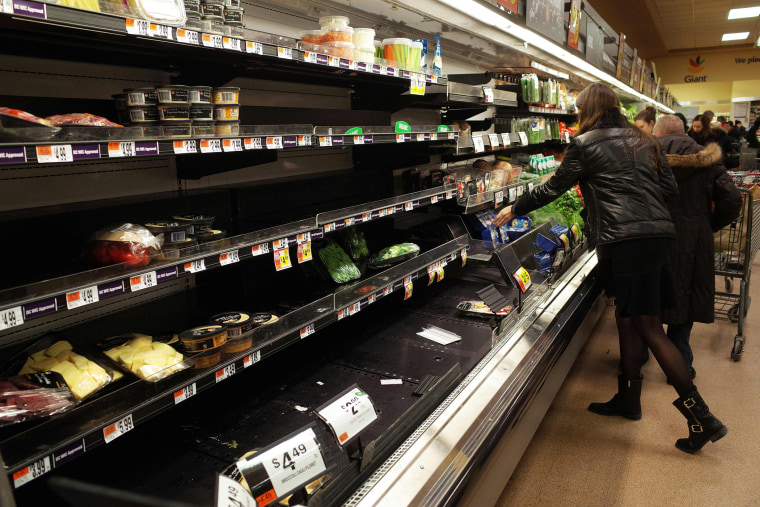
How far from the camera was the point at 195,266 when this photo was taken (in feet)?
4.90

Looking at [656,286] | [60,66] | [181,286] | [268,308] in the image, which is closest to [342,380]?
[268,308]

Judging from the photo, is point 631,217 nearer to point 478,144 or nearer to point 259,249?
point 478,144

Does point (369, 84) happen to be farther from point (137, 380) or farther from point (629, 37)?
point (629, 37)

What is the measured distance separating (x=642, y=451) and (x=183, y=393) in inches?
99.9

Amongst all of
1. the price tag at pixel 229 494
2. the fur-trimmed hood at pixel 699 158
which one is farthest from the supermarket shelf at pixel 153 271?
the fur-trimmed hood at pixel 699 158

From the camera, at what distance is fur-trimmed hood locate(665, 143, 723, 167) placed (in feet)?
10.4

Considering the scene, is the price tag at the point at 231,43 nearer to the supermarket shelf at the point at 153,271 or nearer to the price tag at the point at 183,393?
the supermarket shelf at the point at 153,271

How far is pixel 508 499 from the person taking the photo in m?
2.48

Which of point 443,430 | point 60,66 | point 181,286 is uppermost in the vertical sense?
point 60,66

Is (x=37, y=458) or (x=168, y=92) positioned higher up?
(x=168, y=92)

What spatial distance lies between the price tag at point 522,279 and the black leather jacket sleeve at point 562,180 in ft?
1.38

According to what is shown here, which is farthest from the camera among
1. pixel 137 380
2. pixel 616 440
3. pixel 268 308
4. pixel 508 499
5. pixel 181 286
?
pixel 616 440

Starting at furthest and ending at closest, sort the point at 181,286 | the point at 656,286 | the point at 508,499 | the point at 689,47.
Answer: the point at 689,47 < the point at 656,286 < the point at 508,499 < the point at 181,286

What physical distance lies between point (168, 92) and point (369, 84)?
1515 mm
